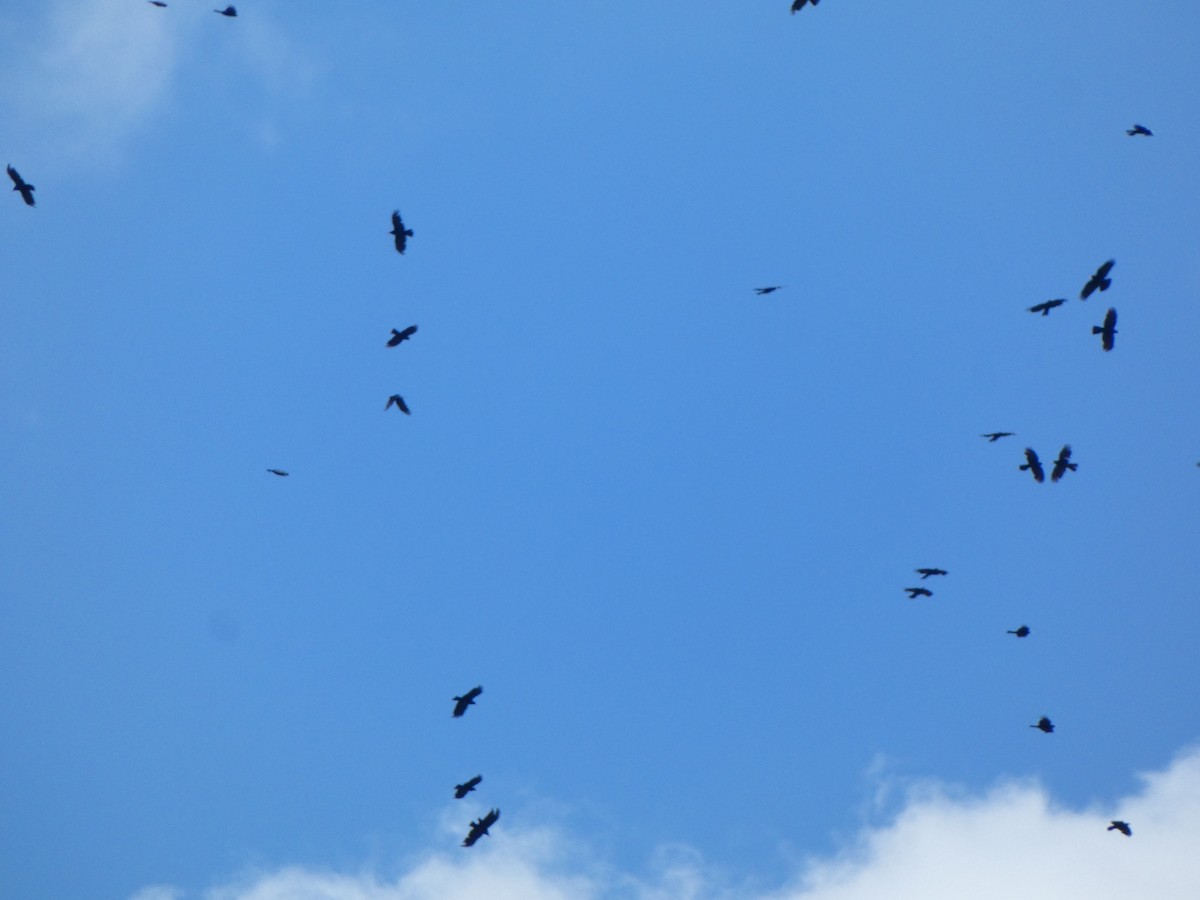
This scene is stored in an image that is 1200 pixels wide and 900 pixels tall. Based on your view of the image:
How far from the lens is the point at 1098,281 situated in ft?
120

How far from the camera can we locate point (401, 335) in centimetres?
4100

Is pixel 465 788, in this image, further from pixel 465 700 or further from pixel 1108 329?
pixel 1108 329

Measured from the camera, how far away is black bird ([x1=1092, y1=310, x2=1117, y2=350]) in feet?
125

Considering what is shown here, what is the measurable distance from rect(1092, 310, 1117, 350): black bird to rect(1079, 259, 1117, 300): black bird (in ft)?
6.13

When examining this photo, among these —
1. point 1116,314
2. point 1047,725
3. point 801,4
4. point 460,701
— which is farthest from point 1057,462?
point 460,701

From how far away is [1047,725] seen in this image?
132ft

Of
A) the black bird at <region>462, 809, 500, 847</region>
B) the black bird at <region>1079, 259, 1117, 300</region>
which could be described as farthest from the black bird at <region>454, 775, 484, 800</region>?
the black bird at <region>1079, 259, 1117, 300</region>

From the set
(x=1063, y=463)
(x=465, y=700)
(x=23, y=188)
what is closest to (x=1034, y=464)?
(x=1063, y=463)

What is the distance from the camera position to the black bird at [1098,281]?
36.4 metres

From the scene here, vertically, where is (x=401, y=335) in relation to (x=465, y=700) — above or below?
above

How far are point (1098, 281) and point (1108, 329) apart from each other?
236cm

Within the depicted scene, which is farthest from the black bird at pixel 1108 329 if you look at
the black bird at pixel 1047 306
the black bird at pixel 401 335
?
the black bird at pixel 401 335

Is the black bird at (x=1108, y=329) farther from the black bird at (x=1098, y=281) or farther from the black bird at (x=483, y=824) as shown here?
the black bird at (x=483, y=824)

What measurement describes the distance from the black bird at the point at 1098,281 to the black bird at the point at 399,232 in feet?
74.5
